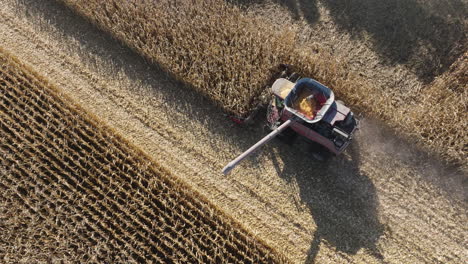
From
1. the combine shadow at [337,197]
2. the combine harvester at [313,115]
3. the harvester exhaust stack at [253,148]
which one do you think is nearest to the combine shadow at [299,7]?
the combine harvester at [313,115]

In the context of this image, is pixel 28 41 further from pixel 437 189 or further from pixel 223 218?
pixel 437 189

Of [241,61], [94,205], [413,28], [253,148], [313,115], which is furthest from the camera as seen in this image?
[413,28]

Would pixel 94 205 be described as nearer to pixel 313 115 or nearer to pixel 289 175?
pixel 289 175

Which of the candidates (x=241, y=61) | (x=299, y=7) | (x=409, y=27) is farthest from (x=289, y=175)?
(x=409, y=27)

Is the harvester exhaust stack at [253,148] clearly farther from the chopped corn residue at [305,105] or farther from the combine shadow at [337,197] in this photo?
the combine shadow at [337,197]

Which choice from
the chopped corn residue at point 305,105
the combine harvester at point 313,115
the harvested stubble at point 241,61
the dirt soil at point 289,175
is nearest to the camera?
the combine harvester at point 313,115

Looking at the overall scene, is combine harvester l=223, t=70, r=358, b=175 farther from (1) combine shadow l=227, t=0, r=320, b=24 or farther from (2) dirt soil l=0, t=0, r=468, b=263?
(1) combine shadow l=227, t=0, r=320, b=24

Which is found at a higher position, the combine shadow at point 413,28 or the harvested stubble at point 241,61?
the combine shadow at point 413,28
